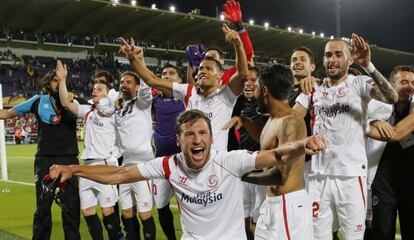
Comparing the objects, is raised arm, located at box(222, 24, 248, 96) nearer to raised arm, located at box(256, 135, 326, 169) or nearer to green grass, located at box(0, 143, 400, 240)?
raised arm, located at box(256, 135, 326, 169)

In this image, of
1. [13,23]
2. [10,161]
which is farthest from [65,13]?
Answer: [10,161]

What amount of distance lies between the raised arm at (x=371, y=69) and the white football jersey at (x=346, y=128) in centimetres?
30

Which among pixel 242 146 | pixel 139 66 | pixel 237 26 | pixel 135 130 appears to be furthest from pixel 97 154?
pixel 237 26

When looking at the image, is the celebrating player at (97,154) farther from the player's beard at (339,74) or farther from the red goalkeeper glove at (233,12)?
the player's beard at (339,74)

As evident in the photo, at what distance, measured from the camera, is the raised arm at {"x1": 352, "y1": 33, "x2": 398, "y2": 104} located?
3.83 m

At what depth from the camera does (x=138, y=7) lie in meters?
36.8

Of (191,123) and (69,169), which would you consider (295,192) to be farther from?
(69,169)

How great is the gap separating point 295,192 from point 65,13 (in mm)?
34464

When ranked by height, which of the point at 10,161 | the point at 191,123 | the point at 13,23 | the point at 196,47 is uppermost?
the point at 13,23

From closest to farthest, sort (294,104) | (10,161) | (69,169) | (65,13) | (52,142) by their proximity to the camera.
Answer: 1. (69,169)
2. (294,104)
3. (52,142)
4. (10,161)
5. (65,13)

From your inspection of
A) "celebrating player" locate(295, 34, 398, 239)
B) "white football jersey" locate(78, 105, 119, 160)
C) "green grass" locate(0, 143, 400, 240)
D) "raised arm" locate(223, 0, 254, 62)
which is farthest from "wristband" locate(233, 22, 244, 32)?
"green grass" locate(0, 143, 400, 240)

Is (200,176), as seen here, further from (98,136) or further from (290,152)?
(98,136)

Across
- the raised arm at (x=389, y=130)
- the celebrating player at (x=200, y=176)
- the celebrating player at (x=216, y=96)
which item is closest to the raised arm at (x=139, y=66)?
the celebrating player at (x=216, y=96)

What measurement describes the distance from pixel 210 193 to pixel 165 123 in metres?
3.09
